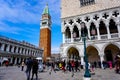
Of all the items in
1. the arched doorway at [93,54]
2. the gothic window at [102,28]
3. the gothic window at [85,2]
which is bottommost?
the arched doorway at [93,54]

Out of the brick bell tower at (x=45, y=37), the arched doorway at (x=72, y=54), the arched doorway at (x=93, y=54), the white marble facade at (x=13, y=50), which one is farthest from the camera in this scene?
the brick bell tower at (x=45, y=37)

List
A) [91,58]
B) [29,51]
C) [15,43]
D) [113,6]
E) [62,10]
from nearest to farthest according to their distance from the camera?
[113,6]
[91,58]
[62,10]
[15,43]
[29,51]

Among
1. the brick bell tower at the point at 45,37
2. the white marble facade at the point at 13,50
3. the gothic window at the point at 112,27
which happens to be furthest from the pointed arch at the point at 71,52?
the brick bell tower at the point at 45,37

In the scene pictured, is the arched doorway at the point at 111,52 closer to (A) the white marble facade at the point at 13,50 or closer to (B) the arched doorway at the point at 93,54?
(B) the arched doorway at the point at 93,54

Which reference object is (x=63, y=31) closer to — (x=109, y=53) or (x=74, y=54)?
(x=74, y=54)

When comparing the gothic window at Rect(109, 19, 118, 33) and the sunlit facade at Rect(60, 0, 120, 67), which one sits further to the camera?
the gothic window at Rect(109, 19, 118, 33)

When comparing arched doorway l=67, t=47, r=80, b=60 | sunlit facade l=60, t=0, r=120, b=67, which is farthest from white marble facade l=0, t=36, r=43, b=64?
sunlit facade l=60, t=0, r=120, b=67

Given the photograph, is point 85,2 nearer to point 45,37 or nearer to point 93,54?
point 93,54

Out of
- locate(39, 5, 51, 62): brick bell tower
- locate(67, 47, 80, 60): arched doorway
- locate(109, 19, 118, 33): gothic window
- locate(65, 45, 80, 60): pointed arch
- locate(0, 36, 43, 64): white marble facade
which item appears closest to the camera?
locate(109, 19, 118, 33): gothic window

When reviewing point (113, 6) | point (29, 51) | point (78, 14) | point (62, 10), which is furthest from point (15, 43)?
point (113, 6)

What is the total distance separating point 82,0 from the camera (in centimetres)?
2198

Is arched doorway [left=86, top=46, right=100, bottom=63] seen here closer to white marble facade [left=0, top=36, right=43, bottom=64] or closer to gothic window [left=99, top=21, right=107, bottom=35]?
gothic window [left=99, top=21, right=107, bottom=35]

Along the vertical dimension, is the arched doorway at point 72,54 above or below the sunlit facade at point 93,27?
below

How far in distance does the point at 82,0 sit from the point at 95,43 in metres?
8.61
